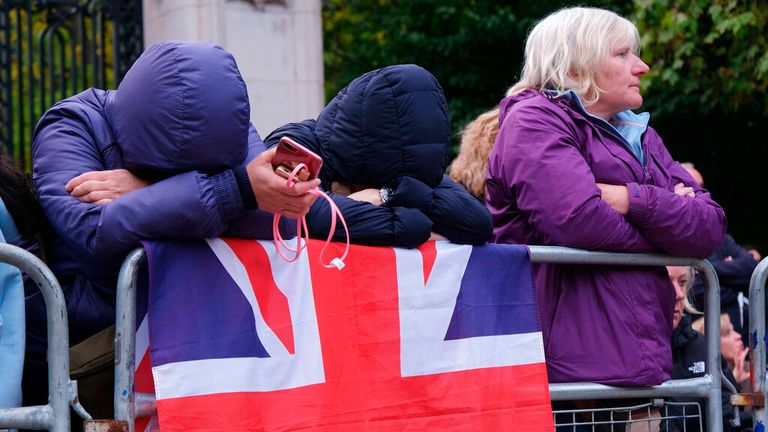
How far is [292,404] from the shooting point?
133 inches

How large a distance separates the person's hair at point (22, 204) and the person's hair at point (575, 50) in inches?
68.7

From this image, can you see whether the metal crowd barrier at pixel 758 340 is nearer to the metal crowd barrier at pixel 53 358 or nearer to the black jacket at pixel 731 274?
the metal crowd barrier at pixel 53 358

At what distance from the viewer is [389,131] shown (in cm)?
365

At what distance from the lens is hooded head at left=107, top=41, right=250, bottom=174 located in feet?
10.4

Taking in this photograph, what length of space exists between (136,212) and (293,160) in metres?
0.43

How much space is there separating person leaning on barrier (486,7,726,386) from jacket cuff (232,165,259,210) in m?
1.13

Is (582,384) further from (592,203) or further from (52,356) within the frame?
(52,356)

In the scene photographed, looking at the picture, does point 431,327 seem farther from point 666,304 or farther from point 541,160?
point 666,304

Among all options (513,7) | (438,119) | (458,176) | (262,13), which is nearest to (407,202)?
(438,119)

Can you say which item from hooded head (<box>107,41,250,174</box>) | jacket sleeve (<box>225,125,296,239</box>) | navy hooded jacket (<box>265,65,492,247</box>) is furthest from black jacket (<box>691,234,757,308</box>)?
hooded head (<box>107,41,250,174</box>)

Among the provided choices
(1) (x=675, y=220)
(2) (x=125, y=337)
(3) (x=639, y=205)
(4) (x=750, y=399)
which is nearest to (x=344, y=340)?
(2) (x=125, y=337)

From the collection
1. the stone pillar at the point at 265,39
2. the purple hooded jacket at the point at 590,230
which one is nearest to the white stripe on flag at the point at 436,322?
the purple hooded jacket at the point at 590,230

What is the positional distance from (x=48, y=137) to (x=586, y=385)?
1877 millimetres

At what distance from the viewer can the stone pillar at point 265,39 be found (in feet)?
27.4
